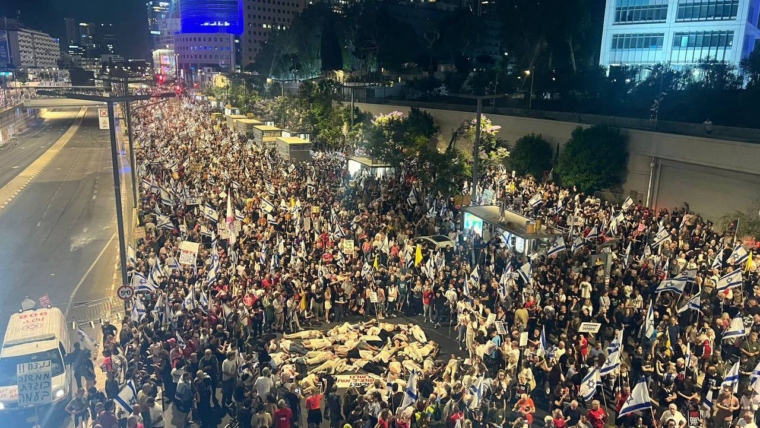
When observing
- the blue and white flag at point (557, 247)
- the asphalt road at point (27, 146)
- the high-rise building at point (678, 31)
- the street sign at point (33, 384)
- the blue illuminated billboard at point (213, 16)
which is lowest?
the asphalt road at point (27, 146)

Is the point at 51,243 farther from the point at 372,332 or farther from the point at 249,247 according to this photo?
the point at 372,332

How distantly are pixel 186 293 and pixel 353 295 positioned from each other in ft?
15.2

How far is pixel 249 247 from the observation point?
766 inches

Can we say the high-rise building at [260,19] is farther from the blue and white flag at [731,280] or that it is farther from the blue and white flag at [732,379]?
the blue and white flag at [732,379]

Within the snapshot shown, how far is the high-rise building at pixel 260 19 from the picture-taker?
7264 inches

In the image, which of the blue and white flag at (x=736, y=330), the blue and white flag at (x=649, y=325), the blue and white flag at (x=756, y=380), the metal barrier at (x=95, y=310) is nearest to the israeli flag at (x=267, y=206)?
the metal barrier at (x=95, y=310)

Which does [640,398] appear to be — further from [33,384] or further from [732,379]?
[33,384]

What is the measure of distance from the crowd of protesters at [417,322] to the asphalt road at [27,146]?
29435 millimetres

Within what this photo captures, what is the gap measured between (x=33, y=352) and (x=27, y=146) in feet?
196

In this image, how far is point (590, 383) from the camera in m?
11.2

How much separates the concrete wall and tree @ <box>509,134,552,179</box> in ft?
17.6

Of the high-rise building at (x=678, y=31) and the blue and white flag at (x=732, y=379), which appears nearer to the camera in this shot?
the blue and white flag at (x=732, y=379)

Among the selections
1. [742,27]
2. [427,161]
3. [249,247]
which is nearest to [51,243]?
[249,247]

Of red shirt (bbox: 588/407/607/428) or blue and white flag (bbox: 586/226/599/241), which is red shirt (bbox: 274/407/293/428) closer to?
red shirt (bbox: 588/407/607/428)
